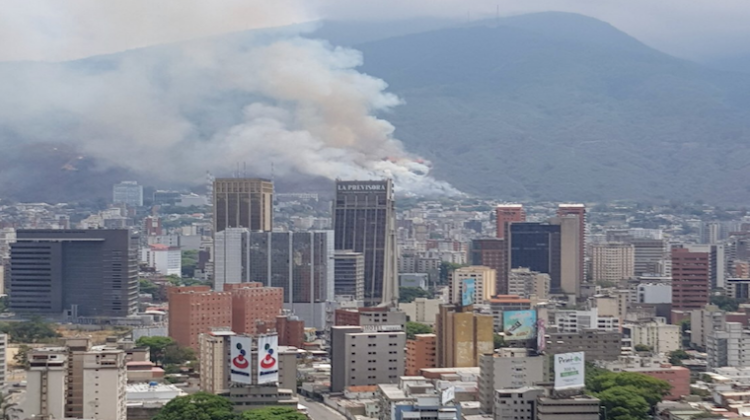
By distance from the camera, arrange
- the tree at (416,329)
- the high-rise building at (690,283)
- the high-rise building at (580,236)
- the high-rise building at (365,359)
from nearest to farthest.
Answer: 1. the high-rise building at (365,359)
2. the tree at (416,329)
3. the high-rise building at (690,283)
4. the high-rise building at (580,236)

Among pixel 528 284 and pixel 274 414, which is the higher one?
pixel 528 284

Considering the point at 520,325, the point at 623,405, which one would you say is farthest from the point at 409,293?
the point at 623,405

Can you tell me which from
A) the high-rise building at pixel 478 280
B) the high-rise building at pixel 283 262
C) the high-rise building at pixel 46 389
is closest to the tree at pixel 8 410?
the high-rise building at pixel 46 389

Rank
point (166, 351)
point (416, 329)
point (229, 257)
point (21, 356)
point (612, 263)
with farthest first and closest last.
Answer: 1. point (612, 263)
2. point (229, 257)
3. point (416, 329)
4. point (166, 351)
5. point (21, 356)

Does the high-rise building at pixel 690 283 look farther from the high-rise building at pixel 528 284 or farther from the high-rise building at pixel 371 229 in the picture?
the high-rise building at pixel 371 229

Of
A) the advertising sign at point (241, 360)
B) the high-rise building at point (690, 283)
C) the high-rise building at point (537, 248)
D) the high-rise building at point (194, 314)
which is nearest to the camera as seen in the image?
the advertising sign at point (241, 360)

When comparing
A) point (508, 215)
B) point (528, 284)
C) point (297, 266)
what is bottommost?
point (528, 284)

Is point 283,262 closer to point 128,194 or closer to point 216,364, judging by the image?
point 216,364
